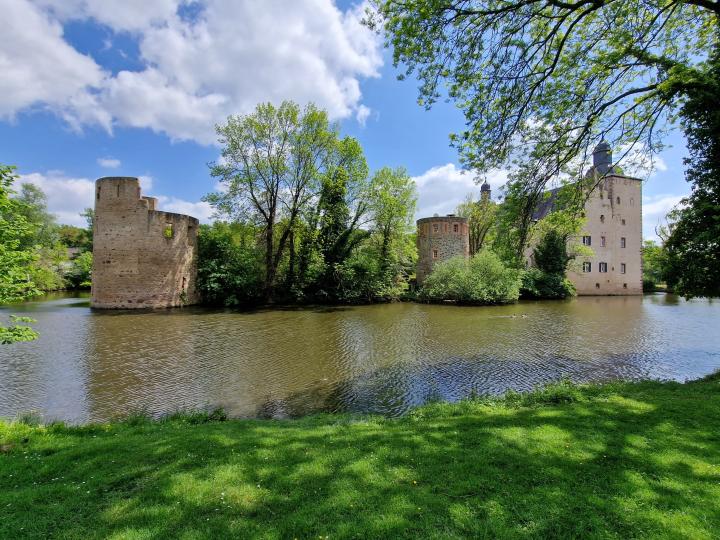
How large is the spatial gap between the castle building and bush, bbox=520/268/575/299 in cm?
3170

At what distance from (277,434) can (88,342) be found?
12.1m

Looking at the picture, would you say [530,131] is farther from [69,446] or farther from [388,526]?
[69,446]

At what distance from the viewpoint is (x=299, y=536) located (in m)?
2.77

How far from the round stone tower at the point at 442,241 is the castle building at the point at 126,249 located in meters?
22.9

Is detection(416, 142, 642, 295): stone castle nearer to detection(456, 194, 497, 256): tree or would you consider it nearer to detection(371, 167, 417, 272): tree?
detection(456, 194, 497, 256): tree

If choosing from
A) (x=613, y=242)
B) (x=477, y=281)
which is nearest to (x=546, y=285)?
(x=477, y=281)

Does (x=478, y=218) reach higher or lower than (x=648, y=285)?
higher

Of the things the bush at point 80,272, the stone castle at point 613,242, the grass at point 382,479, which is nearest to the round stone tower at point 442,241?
the stone castle at point 613,242

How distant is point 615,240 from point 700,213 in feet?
135

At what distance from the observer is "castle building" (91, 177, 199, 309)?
2325cm

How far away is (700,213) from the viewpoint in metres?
8.46

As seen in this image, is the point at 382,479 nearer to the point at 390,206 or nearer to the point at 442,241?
the point at 390,206

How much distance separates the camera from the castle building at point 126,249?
23.2 m

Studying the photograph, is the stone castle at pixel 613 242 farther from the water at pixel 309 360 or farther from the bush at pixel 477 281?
the water at pixel 309 360
